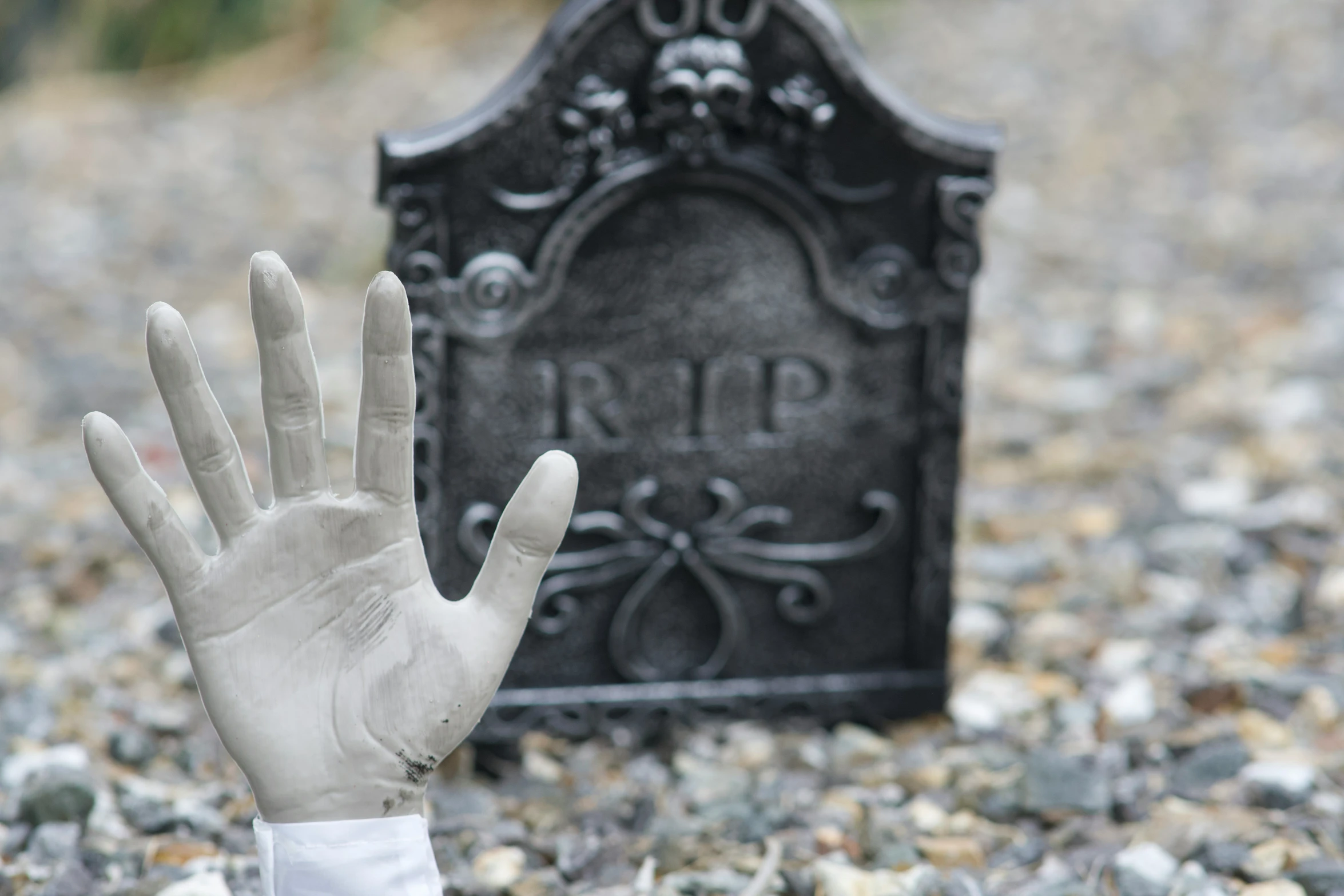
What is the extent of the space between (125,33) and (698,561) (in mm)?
5121

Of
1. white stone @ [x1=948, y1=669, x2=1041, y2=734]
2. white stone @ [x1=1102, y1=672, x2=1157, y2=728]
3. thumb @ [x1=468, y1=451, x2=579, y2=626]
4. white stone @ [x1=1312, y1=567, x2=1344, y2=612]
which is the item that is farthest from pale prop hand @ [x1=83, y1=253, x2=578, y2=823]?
white stone @ [x1=1312, y1=567, x2=1344, y2=612]

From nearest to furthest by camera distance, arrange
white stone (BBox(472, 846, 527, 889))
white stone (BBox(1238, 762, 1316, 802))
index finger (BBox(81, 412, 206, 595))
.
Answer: index finger (BBox(81, 412, 206, 595)) < white stone (BBox(472, 846, 527, 889)) < white stone (BBox(1238, 762, 1316, 802))

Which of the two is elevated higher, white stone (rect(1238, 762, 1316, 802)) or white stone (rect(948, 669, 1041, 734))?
white stone (rect(1238, 762, 1316, 802))

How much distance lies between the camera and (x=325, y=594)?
1.34 m

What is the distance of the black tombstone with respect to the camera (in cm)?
185

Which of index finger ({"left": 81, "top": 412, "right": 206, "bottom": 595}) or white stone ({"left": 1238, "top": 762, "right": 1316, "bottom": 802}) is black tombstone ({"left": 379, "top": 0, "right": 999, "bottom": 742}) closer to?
white stone ({"left": 1238, "top": 762, "right": 1316, "bottom": 802})

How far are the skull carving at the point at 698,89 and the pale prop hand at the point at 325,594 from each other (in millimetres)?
684

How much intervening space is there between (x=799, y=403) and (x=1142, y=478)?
131cm

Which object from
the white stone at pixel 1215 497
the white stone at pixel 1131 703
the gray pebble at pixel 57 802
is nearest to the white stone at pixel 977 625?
the white stone at pixel 1131 703

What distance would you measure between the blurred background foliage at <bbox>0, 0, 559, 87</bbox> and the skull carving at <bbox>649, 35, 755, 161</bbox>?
4.78 m

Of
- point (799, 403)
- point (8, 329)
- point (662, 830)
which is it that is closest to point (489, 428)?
point (799, 403)

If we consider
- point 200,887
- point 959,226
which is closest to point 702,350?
point 959,226

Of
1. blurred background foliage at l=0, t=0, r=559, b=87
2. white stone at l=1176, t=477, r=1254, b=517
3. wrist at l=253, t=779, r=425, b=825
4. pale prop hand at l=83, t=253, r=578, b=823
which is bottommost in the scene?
white stone at l=1176, t=477, r=1254, b=517

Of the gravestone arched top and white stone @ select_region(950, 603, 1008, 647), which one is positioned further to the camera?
white stone @ select_region(950, 603, 1008, 647)
